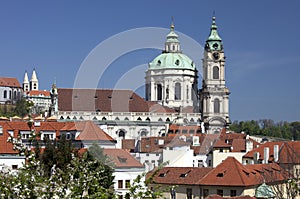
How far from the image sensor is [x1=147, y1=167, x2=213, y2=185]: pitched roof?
141ft

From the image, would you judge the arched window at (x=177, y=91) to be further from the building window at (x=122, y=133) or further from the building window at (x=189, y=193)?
the building window at (x=189, y=193)

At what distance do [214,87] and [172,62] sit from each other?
422 inches

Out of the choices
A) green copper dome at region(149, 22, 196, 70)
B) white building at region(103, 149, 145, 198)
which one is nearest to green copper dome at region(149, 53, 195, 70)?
green copper dome at region(149, 22, 196, 70)

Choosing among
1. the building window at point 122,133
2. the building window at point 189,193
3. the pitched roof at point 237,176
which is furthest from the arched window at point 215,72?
the building window at point 189,193

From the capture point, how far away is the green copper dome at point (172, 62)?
12769 cm

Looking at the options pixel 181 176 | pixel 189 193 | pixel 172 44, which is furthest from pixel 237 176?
pixel 172 44

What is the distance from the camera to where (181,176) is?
146ft

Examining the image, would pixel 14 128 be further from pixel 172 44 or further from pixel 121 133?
pixel 172 44

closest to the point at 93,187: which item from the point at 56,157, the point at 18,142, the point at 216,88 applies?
the point at 18,142

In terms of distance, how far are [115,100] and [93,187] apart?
9530 centimetres

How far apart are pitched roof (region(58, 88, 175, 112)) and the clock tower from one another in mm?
12229

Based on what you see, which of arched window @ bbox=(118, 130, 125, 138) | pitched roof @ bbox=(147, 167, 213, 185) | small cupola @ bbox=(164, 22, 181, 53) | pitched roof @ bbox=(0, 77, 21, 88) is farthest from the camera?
pitched roof @ bbox=(0, 77, 21, 88)

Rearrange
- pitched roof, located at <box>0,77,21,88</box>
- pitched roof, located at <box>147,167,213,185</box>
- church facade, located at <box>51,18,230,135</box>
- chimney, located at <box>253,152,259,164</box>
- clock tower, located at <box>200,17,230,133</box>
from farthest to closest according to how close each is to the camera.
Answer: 1. pitched roof, located at <box>0,77,21,88</box>
2. clock tower, located at <box>200,17,230,133</box>
3. church facade, located at <box>51,18,230,135</box>
4. chimney, located at <box>253,152,259,164</box>
5. pitched roof, located at <box>147,167,213,185</box>

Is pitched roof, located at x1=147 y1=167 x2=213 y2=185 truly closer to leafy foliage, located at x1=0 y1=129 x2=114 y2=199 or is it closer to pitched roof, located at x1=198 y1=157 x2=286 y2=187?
pitched roof, located at x1=198 y1=157 x2=286 y2=187
